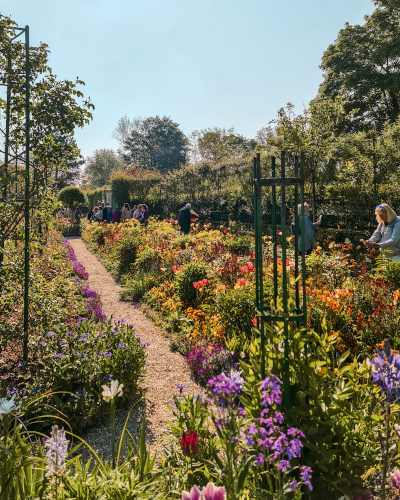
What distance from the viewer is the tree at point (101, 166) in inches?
1983

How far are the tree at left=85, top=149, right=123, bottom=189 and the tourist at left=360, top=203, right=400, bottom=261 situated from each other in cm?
4795

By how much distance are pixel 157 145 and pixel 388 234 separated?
159 ft

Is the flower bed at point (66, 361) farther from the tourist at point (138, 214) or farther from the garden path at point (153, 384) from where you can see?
the tourist at point (138, 214)

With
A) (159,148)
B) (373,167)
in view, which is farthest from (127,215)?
(159,148)

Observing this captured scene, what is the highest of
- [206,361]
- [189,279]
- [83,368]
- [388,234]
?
[388,234]

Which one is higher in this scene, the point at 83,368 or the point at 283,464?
the point at 283,464

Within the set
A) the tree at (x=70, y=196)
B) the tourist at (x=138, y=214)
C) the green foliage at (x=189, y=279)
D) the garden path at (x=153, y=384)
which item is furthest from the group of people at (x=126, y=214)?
the green foliage at (x=189, y=279)

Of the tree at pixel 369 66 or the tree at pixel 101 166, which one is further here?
the tree at pixel 101 166

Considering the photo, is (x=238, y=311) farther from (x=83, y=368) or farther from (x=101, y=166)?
(x=101, y=166)

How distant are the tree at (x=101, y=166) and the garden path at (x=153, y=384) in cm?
4691

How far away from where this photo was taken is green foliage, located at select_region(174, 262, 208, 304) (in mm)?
5445

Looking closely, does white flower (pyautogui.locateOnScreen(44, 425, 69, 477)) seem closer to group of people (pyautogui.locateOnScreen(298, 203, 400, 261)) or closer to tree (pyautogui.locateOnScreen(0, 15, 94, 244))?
tree (pyautogui.locateOnScreen(0, 15, 94, 244))

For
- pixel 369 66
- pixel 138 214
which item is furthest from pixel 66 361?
pixel 369 66

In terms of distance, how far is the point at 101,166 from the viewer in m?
50.4
